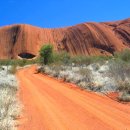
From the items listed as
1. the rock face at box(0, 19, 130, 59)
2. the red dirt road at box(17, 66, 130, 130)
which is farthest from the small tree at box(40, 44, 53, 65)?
the rock face at box(0, 19, 130, 59)

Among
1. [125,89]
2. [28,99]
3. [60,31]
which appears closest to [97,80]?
[125,89]

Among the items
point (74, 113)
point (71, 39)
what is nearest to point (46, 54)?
point (74, 113)

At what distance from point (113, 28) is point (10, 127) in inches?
4167

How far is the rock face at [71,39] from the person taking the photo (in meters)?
101

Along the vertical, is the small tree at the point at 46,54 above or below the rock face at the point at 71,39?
below

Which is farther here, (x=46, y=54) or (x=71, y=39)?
(x=71, y=39)

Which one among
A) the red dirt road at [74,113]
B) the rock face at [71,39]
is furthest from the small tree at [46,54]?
the rock face at [71,39]

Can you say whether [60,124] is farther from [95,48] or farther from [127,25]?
[127,25]

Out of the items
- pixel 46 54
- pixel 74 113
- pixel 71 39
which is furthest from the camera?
pixel 71 39

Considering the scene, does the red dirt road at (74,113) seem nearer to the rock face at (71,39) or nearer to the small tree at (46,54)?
the small tree at (46,54)

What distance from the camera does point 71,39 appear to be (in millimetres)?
104000

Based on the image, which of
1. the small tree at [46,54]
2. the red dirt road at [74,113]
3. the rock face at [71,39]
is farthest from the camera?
the rock face at [71,39]

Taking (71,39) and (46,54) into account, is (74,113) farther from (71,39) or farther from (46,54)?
(71,39)

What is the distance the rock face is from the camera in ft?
331
